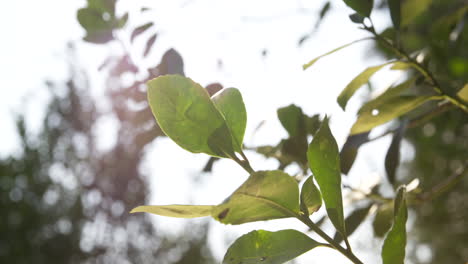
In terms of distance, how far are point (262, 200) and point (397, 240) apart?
114 mm

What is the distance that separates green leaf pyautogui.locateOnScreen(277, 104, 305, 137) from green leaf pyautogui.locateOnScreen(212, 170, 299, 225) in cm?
25

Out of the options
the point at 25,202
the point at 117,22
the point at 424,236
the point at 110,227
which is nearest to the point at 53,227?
the point at 25,202

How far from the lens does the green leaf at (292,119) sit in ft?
1.82

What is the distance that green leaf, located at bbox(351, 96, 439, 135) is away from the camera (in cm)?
56

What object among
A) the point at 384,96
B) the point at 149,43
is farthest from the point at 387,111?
the point at 149,43

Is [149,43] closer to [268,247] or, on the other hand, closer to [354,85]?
[354,85]

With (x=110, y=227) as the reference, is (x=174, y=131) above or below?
above

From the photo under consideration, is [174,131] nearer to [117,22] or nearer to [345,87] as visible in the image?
[345,87]

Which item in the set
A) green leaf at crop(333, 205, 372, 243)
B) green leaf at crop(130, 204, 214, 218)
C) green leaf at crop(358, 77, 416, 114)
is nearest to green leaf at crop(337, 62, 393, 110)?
green leaf at crop(358, 77, 416, 114)

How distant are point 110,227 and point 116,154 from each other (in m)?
0.89

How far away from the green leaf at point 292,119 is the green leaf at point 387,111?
0.24 ft

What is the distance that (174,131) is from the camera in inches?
12.9

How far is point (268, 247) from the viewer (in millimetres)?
339

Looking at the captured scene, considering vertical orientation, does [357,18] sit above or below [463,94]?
above
